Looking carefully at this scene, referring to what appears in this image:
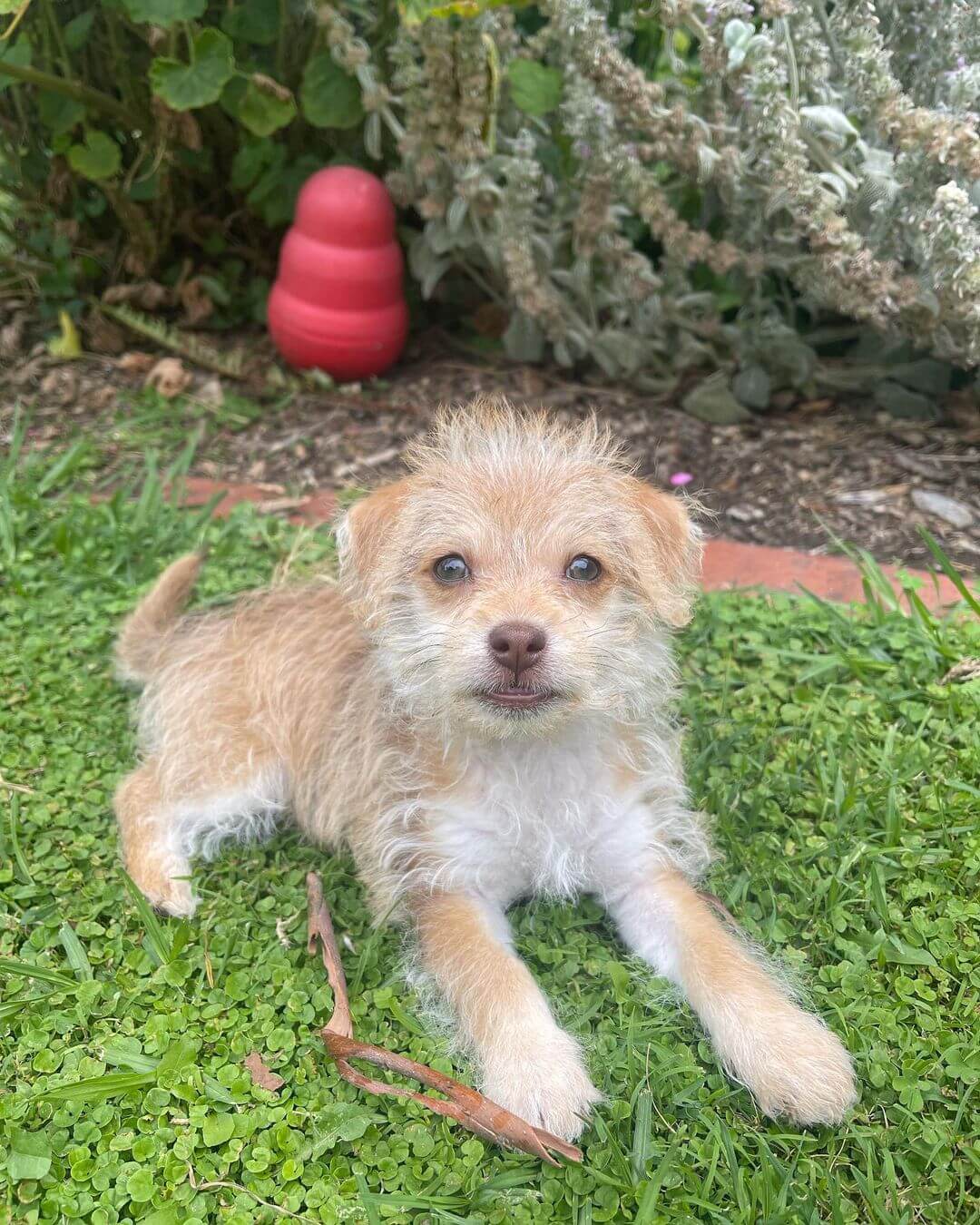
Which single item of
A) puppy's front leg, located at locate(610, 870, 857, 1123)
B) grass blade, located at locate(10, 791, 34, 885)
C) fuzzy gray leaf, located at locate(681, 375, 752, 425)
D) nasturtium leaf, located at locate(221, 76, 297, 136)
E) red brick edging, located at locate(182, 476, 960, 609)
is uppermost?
nasturtium leaf, located at locate(221, 76, 297, 136)

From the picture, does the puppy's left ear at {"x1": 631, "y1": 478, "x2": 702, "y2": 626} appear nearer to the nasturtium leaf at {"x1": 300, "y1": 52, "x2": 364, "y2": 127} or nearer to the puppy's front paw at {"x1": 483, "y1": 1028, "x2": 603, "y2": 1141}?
the puppy's front paw at {"x1": 483, "y1": 1028, "x2": 603, "y2": 1141}

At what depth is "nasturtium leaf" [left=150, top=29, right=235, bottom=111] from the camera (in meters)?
4.59

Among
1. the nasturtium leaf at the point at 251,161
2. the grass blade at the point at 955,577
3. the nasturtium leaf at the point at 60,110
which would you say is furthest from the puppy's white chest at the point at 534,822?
the nasturtium leaf at the point at 60,110

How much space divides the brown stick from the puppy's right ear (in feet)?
3.29

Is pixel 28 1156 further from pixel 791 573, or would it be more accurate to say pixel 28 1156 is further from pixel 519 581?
pixel 791 573

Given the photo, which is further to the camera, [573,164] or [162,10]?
[573,164]

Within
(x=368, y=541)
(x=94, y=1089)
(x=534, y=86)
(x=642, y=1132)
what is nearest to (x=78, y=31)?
(x=534, y=86)

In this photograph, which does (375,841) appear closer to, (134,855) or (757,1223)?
(134,855)

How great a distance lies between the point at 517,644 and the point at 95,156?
443 centimetres

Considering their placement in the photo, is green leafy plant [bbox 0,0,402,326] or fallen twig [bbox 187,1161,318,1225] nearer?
fallen twig [bbox 187,1161,318,1225]

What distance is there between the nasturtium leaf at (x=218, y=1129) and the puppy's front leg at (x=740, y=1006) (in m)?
1.13

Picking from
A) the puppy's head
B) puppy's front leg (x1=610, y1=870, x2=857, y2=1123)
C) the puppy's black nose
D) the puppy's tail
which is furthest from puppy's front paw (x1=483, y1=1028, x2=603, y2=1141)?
the puppy's tail

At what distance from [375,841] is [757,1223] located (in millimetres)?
1332

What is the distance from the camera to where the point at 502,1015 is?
2.50 metres
